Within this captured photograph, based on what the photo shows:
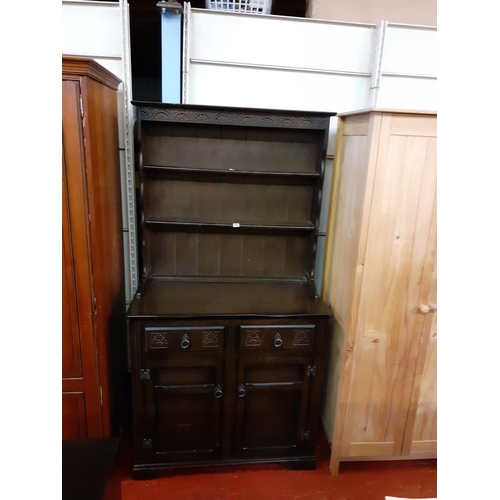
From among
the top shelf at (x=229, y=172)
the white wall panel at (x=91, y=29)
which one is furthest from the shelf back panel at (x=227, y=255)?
the white wall panel at (x=91, y=29)

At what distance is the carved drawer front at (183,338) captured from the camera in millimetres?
1727

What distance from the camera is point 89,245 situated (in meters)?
1.62

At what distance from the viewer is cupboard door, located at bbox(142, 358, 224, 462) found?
1.79 m

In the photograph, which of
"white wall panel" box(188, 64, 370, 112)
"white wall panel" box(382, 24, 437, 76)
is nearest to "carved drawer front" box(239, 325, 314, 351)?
"white wall panel" box(188, 64, 370, 112)

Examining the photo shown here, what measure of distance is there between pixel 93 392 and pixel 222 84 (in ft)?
5.57

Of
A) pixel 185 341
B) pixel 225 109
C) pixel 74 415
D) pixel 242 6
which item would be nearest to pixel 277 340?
pixel 185 341

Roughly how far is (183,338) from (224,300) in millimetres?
285

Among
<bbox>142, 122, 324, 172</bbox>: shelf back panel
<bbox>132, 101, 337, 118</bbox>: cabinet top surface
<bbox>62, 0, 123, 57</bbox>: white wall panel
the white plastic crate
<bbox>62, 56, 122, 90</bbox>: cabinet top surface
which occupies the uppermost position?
the white plastic crate

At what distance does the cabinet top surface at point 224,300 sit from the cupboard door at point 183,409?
0.24m

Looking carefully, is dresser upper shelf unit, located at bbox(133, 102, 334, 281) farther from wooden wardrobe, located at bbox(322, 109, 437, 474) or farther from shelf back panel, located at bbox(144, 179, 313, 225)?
wooden wardrobe, located at bbox(322, 109, 437, 474)

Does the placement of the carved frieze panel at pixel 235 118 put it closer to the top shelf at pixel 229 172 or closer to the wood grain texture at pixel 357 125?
the wood grain texture at pixel 357 125

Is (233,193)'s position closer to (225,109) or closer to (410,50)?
(225,109)

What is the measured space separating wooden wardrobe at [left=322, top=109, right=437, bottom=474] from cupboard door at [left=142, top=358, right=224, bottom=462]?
2.04 ft

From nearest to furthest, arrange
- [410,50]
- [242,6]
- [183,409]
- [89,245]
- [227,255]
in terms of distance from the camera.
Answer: [89,245]
[183,409]
[242,6]
[410,50]
[227,255]
